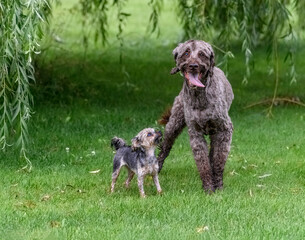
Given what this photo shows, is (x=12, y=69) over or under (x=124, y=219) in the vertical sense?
over

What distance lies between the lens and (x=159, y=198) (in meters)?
6.64

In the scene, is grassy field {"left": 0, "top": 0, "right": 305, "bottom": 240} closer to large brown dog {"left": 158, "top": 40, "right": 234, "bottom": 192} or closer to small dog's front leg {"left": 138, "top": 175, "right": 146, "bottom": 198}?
small dog's front leg {"left": 138, "top": 175, "right": 146, "bottom": 198}

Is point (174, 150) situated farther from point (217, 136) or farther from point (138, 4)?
point (138, 4)

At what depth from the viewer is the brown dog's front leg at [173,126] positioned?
7.47 meters

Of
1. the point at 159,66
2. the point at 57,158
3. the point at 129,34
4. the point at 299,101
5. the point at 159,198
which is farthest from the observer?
the point at 129,34

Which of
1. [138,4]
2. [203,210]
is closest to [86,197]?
[203,210]

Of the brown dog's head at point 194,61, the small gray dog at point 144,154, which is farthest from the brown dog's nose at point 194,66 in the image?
the small gray dog at point 144,154

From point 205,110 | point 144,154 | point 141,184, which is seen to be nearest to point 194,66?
point 205,110

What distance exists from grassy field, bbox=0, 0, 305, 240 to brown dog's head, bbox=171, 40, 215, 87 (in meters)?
0.99

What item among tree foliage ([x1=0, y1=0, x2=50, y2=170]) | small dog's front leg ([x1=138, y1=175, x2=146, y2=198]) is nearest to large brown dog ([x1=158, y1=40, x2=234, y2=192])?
small dog's front leg ([x1=138, y1=175, x2=146, y2=198])

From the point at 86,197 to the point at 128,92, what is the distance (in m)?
5.47

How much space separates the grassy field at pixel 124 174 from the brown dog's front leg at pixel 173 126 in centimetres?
22

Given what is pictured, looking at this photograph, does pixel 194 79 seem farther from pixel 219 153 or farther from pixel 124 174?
pixel 124 174

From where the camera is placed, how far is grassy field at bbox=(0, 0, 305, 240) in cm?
593
